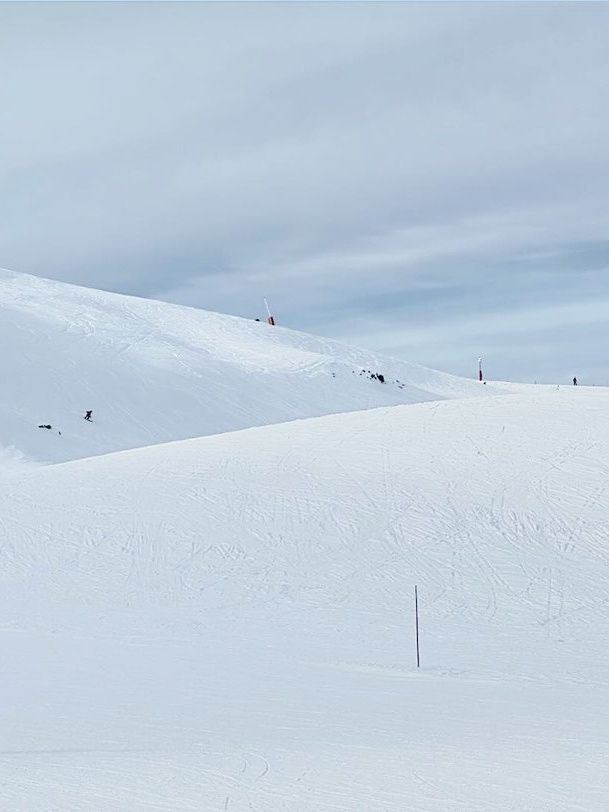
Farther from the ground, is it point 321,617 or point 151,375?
point 151,375

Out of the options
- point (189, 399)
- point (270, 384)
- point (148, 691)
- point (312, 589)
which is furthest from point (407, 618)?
point (270, 384)

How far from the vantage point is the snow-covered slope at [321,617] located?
8.01m

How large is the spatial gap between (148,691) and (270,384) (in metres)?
43.3

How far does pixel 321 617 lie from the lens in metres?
16.8

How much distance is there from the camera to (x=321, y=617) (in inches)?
661

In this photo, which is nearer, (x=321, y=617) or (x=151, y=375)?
(x=321, y=617)

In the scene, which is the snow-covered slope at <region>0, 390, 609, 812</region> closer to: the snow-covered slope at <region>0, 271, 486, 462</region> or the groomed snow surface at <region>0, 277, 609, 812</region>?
the groomed snow surface at <region>0, 277, 609, 812</region>

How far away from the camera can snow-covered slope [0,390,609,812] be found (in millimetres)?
8008

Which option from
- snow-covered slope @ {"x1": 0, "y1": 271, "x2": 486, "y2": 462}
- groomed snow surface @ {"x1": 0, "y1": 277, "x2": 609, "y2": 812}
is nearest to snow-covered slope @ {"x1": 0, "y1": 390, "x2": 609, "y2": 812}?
groomed snow surface @ {"x1": 0, "y1": 277, "x2": 609, "y2": 812}

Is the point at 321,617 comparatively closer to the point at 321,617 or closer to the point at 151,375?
the point at 321,617

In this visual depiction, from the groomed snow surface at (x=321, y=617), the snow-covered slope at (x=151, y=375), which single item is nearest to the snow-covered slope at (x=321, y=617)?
the groomed snow surface at (x=321, y=617)

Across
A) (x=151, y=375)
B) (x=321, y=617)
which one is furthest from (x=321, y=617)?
(x=151, y=375)

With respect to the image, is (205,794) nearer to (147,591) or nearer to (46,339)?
(147,591)

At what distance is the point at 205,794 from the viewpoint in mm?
7395
